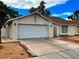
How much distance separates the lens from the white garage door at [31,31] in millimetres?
18839

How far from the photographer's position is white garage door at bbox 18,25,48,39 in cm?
1884

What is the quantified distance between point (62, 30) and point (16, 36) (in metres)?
9.65

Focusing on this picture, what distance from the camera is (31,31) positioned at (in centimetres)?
1969

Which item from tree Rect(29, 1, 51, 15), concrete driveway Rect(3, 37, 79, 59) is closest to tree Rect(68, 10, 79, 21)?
tree Rect(29, 1, 51, 15)

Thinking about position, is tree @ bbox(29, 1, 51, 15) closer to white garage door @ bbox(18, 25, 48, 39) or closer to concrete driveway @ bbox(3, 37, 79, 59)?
white garage door @ bbox(18, 25, 48, 39)

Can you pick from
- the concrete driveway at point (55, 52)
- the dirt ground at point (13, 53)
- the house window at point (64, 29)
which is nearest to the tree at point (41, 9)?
the house window at point (64, 29)

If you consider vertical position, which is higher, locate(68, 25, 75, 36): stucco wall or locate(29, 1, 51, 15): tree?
locate(29, 1, 51, 15): tree

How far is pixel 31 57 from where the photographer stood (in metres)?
9.06

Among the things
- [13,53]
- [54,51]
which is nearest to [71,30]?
[54,51]

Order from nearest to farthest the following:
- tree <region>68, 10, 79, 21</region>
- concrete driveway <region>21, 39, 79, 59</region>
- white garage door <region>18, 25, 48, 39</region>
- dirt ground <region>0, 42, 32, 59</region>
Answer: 1. dirt ground <region>0, 42, 32, 59</region>
2. concrete driveway <region>21, 39, 79, 59</region>
3. white garage door <region>18, 25, 48, 39</region>
4. tree <region>68, 10, 79, 21</region>

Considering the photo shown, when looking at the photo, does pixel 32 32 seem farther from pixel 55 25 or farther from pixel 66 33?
pixel 66 33

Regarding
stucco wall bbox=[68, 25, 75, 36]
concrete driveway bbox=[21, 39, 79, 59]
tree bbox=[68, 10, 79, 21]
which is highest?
tree bbox=[68, 10, 79, 21]

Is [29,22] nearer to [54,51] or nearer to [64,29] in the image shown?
[64,29]

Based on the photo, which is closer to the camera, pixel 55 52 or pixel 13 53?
pixel 13 53
